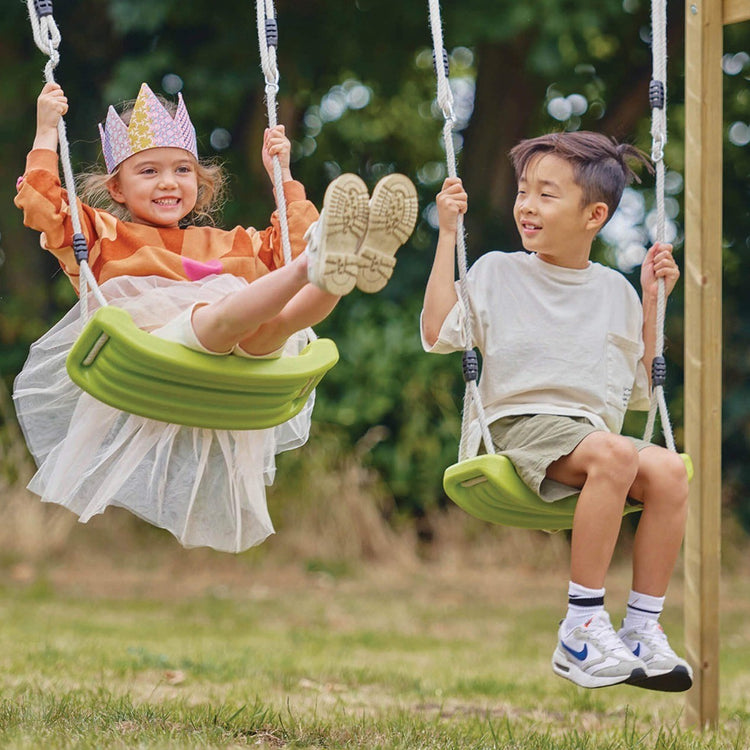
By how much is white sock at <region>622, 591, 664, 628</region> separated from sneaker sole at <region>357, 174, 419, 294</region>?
121 cm

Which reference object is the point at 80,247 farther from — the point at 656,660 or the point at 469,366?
the point at 656,660

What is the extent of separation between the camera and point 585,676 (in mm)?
3260

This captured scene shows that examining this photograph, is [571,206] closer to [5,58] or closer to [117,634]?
[117,634]

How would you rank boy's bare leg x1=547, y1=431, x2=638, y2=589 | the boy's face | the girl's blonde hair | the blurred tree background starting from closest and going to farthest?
boy's bare leg x1=547, y1=431, x2=638, y2=589
the boy's face
the girl's blonde hair
the blurred tree background

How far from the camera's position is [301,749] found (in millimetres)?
3496

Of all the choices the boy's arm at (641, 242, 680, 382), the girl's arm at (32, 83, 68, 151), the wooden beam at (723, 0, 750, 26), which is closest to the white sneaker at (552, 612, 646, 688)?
the boy's arm at (641, 242, 680, 382)

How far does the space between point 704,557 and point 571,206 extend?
4.51 feet

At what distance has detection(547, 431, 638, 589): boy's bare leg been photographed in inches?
131

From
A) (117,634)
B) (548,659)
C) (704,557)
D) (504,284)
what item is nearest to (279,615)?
(117,634)

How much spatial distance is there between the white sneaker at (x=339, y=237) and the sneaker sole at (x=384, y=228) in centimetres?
2

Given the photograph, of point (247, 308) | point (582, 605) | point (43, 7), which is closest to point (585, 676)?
point (582, 605)

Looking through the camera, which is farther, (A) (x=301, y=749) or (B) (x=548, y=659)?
(B) (x=548, y=659)

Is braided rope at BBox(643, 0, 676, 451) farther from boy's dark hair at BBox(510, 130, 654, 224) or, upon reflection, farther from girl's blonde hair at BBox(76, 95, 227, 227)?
girl's blonde hair at BBox(76, 95, 227, 227)

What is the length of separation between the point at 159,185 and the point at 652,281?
5.08 ft
